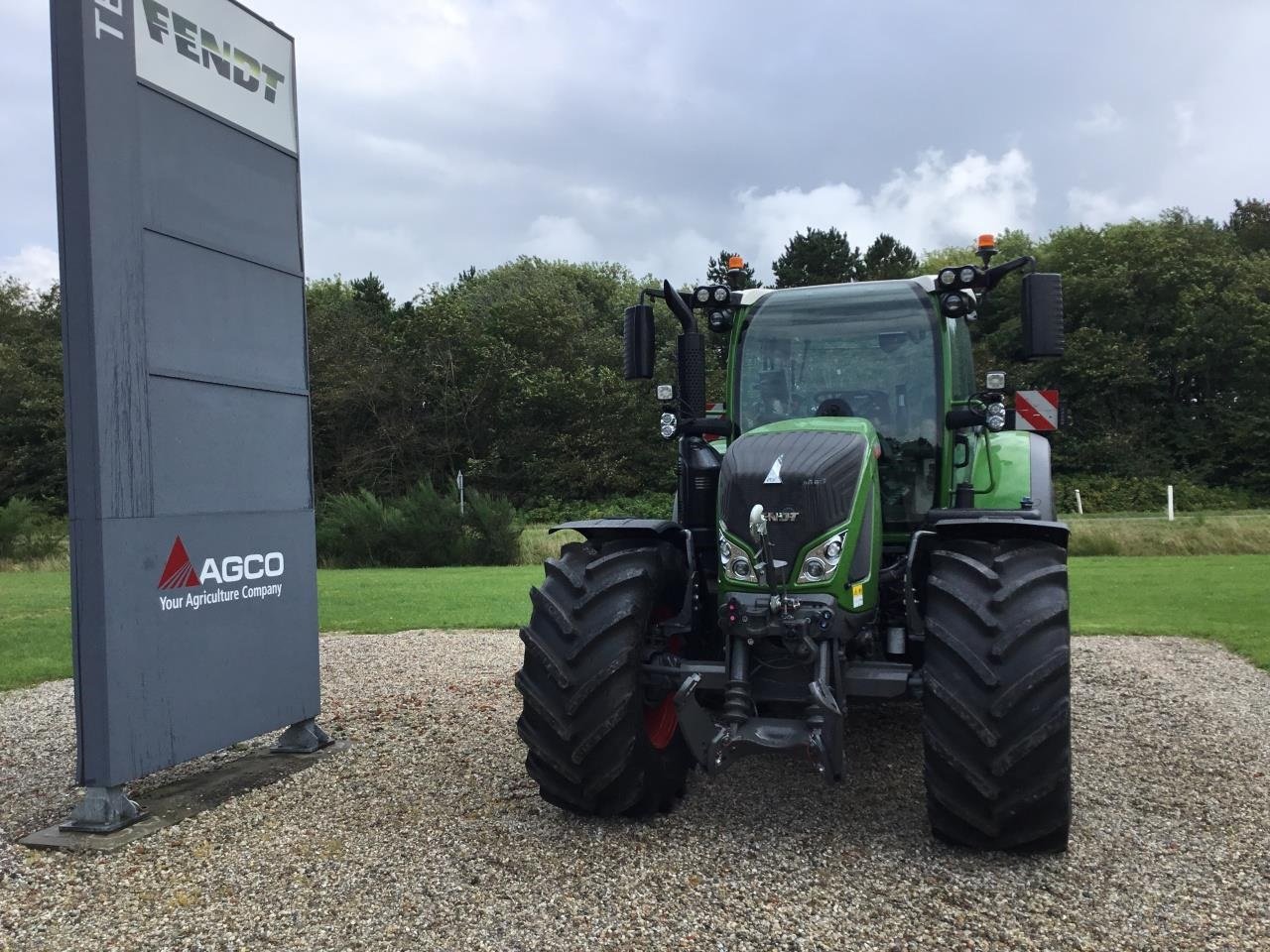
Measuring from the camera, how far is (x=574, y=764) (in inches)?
168

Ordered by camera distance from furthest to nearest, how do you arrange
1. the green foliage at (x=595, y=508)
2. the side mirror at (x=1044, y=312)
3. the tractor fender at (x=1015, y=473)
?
the green foliage at (x=595, y=508), the tractor fender at (x=1015, y=473), the side mirror at (x=1044, y=312)

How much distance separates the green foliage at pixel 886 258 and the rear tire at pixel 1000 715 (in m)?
36.1

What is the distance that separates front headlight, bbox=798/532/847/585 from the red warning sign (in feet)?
18.4

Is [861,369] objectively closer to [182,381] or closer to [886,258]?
[182,381]

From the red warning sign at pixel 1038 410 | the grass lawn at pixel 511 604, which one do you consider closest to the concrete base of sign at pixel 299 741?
the grass lawn at pixel 511 604

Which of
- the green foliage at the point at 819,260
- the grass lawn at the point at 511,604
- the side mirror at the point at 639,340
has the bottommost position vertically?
the grass lawn at the point at 511,604

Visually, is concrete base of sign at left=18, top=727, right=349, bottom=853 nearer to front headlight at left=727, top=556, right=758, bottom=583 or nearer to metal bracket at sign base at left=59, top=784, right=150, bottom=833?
metal bracket at sign base at left=59, top=784, right=150, bottom=833

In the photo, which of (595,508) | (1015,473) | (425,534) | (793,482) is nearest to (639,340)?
(793,482)

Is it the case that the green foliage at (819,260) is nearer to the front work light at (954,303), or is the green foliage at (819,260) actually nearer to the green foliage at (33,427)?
the green foliage at (33,427)

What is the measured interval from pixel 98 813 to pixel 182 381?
201cm

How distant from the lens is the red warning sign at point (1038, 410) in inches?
359

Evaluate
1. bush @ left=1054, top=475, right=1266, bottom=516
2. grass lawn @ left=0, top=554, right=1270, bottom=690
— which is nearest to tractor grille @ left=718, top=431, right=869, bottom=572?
grass lawn @ left=0, top=554, right=1270, bottom=690

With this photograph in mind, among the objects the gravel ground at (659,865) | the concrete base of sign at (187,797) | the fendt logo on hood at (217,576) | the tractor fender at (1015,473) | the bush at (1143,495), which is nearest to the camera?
the gravel ground at (659,865)

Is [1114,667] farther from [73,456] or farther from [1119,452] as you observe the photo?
[1119,452]
